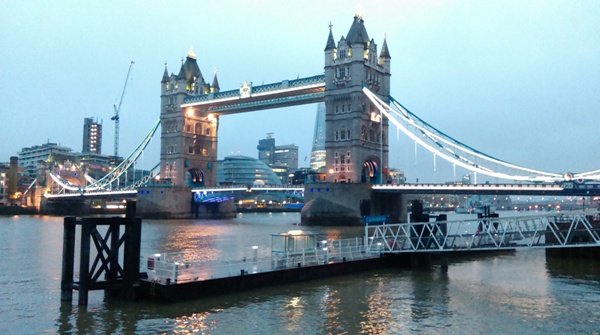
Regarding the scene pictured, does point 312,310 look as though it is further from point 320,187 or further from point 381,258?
point 320,187

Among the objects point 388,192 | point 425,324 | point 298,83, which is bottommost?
point 425,324

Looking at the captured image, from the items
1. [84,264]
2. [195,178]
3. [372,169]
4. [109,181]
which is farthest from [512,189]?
[109,181]

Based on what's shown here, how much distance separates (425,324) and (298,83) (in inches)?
3341

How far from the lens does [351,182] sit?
312ft

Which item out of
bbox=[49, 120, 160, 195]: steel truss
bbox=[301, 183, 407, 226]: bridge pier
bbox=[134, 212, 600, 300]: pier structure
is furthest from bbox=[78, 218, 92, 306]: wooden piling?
bbox=[49, 120, 160, 195]: steel truss

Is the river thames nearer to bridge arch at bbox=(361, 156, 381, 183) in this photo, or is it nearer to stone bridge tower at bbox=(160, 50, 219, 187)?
bridge arch at bbox=(361, 156, 381, 183)

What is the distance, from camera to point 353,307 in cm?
2666

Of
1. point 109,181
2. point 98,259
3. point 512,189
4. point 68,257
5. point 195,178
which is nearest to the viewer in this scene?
point 98,259

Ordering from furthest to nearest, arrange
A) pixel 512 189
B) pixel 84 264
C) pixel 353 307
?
pixel 512 189 → pixel 353 307 → pixel 84 264

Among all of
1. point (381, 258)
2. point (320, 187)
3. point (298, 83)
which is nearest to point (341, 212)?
point (320, 187)

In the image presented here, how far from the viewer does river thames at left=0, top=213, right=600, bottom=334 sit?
74.8 feet

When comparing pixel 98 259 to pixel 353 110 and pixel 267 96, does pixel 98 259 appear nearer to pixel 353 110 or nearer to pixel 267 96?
pixel 353 110

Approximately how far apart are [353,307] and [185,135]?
105 metres

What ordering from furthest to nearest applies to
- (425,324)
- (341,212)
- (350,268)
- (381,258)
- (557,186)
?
(341,212), (557,186), (381,258), (350,268), (425,324)
